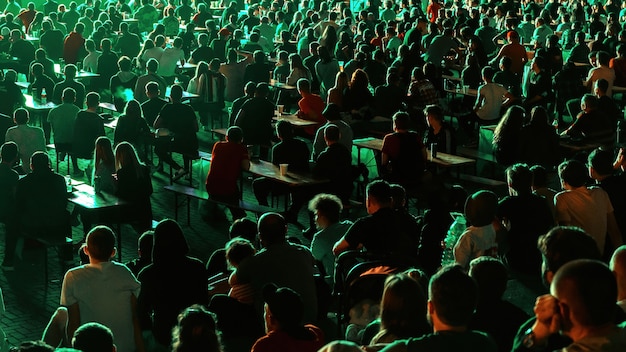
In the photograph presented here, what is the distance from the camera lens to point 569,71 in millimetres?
18297

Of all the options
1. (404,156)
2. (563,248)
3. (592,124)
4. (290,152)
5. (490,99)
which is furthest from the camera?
(490,99)

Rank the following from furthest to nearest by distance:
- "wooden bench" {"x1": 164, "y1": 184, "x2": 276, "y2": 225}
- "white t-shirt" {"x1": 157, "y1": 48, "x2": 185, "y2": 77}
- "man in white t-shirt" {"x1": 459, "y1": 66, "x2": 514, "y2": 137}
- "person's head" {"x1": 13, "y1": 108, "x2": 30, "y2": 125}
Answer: "white t-shirt" {"x1": 157, "y1": 48, "x2": 185, "y2": 77} → "man in white t-shirt" {"x1": 459, "y1": 66, "x2": 514, "y2": 137} → "person's head" {"x1": 13, "y1": 108, "x2": 30, "y2": 125} → "wooden bench" {"x1": 164, "y1": 184, "x2": 276, "y2": 225}

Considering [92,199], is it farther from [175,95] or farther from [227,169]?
[175,95]

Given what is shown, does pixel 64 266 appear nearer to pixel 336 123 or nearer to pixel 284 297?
pixel 336 123

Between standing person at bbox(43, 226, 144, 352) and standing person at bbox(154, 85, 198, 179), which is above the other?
standing person at bbox(43, 226, 144, 352)

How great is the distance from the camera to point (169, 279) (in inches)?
316

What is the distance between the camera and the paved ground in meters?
9.42

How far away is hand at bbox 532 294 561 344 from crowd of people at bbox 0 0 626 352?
1 centimetres

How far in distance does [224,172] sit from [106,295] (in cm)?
518

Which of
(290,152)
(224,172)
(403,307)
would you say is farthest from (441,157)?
(403,307)

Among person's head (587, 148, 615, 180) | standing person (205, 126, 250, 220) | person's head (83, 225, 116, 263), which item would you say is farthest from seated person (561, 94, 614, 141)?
person's head (83, 225, 116, 263)

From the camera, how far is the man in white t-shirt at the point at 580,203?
9.48m

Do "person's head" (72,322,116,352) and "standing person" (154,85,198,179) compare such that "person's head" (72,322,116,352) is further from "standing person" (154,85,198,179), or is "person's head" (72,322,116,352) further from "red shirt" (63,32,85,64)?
"red shirt" (63,32,85,64)

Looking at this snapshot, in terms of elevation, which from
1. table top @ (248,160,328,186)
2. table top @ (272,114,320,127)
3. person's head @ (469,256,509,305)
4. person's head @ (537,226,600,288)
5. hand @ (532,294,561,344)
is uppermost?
hand @ (532,294,561,344)
